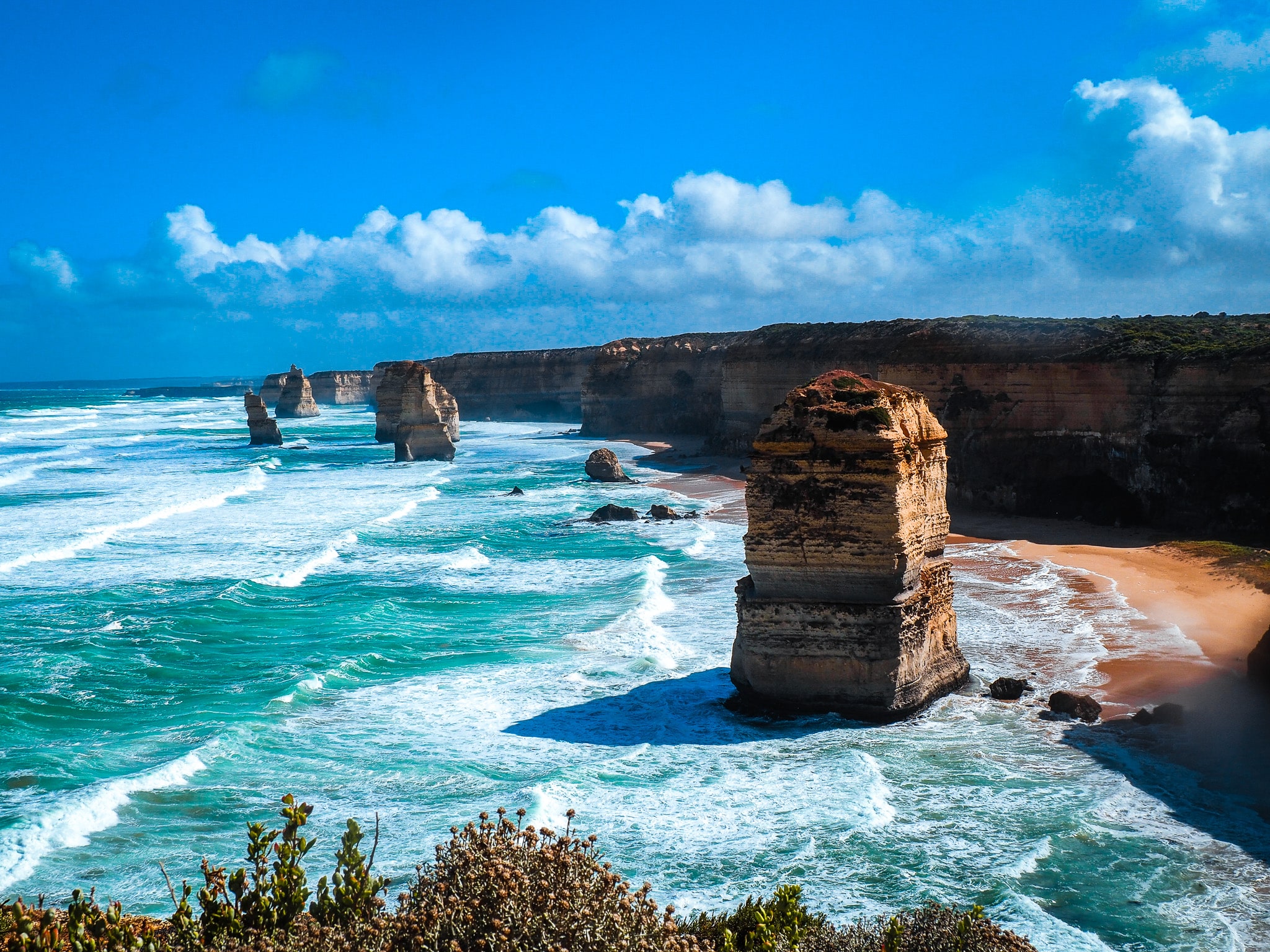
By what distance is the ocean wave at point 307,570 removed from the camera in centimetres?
2169

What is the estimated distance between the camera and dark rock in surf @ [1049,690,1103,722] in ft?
38.9

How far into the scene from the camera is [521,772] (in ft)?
36.1

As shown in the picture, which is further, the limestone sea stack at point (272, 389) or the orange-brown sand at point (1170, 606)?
the limestone sea stack at point (272, 389)

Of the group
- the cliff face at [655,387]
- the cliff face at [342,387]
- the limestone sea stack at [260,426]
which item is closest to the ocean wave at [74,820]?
the cliff face at [655,387]

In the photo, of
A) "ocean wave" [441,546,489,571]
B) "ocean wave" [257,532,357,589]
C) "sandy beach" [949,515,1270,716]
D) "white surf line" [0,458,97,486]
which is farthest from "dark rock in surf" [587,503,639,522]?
"white surf line" [0,458,97,486]

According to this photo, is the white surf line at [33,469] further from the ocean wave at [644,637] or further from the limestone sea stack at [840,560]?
the limestone sea stack at [840,560]

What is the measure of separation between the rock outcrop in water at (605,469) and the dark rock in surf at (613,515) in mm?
9837

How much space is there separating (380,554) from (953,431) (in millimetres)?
16641

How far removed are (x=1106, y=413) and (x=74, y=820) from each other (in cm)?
2503

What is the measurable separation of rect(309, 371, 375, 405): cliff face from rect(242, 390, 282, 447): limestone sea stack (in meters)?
66.3

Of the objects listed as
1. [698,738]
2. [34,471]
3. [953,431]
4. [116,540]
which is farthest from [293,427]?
[698,738]

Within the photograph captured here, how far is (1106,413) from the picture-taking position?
88.1 feet

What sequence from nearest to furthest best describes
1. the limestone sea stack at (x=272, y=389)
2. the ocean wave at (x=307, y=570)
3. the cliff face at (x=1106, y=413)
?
1. the ocean wave at (x=307, y=570)
2. the cliff face at (x=1106, y=413)
3. the limestone sea stack at (x=272, y=389)

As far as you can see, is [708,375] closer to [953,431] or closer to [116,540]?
[953,431]
